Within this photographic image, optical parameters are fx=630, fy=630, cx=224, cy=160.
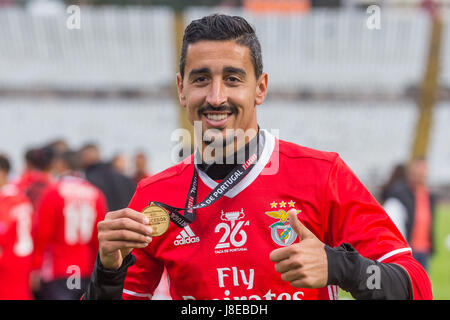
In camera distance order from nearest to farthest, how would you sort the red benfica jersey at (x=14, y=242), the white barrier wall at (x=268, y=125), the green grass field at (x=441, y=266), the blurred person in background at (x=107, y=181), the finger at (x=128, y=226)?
the finger at (x=128, y=226), the red benfica jersey at (x=14, y=242), the blurred person in background at (x=107, y=181), the green grass field at (x=441, y=266), the white barrier wall at (x=268, y=125)

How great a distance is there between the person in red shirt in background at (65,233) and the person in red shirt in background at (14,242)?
0.28m

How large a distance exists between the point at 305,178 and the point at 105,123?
13.0 metres

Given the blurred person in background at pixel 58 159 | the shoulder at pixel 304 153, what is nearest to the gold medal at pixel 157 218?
the shoulder at pixel 304 153

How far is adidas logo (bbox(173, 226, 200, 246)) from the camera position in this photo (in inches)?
88.7

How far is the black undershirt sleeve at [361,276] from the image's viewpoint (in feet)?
6.07

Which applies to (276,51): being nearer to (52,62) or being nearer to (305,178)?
(52,62)

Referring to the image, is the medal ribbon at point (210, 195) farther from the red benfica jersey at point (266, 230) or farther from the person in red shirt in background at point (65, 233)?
the person in red shirt in background at point (65, 233)

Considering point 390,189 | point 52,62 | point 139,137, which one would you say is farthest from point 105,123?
point 390,189

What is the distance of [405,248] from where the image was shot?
2.05m

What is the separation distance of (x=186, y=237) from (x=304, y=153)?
1.72ft

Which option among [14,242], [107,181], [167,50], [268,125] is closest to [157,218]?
[14,242]

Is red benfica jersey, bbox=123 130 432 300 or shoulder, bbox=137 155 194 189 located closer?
red benfica jersey, bbox=123 130 432 300

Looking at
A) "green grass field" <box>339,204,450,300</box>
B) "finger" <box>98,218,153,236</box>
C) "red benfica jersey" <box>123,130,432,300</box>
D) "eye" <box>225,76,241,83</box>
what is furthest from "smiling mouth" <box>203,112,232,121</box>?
"green grass field" <box>339,204,450,300</box>

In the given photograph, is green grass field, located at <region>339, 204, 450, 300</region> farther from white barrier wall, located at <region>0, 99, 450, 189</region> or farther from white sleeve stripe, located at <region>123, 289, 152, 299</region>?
white sleeve stripe, located at <region>123, 289, 152, 299</region>
